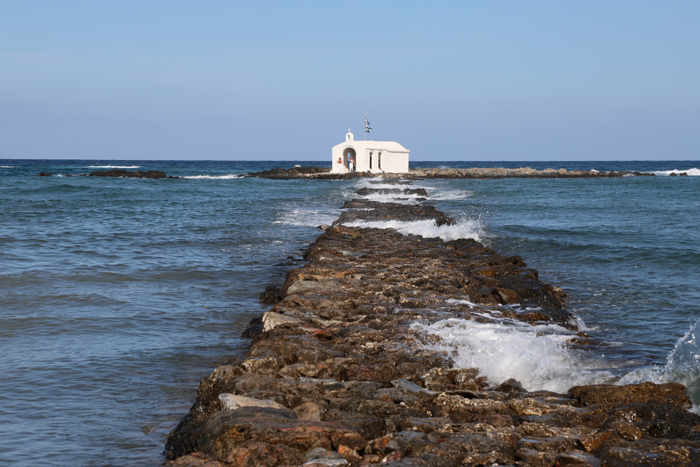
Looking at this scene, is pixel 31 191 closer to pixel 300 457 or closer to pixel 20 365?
pixel 20 365

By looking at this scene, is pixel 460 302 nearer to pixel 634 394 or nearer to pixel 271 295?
pixel 271 295

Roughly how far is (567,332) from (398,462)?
4.02 m

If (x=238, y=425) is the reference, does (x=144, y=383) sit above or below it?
below

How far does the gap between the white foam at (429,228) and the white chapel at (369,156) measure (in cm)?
3696

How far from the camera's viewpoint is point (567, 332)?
6598 mm

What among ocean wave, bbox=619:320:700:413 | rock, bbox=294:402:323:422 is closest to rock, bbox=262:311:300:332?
rock, bbox=294:402:323:422

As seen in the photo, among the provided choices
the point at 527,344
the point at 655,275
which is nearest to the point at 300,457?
the point at 527,344

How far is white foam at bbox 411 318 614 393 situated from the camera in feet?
16.3

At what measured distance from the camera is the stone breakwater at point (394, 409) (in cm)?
343

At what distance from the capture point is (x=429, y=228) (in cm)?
1526

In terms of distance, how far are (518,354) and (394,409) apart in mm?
1730

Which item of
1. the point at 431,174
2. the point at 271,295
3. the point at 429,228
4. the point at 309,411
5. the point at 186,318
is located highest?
the point at 431,174

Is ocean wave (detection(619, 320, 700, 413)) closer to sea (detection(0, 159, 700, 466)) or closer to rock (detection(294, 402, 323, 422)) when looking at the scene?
sea (detection(0, 159, 700, 466))

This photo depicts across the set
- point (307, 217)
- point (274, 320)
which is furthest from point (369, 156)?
point (274, 320)
